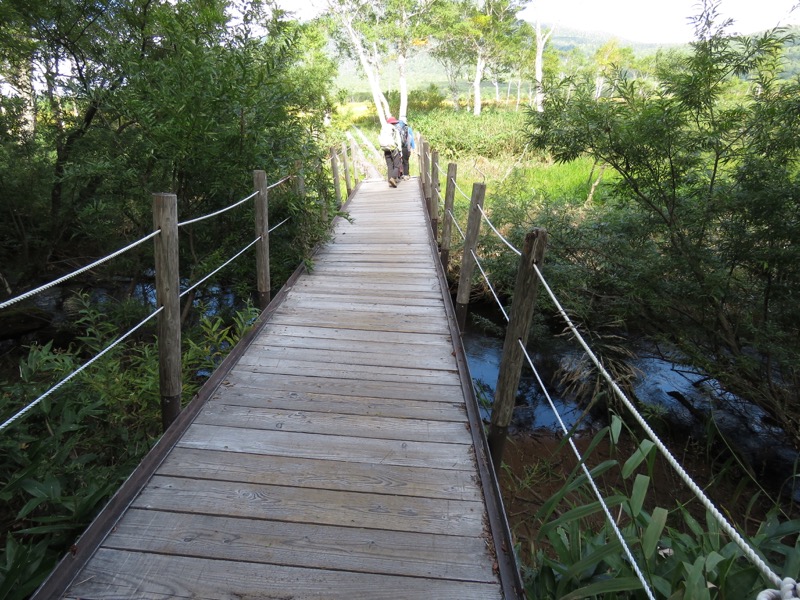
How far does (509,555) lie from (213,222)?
4.54 meters

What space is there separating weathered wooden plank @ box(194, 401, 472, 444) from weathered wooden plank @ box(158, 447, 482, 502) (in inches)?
9.1

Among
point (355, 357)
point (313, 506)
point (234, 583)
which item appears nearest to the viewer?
point (234, 583)

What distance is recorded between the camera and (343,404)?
268 cm

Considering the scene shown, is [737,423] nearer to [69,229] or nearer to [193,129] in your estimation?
[193,129]

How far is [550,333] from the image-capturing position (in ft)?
20.2

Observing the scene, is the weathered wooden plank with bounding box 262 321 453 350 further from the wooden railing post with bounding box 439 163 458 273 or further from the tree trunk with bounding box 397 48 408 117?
the tree trunk with bounding box 397 48 408 117

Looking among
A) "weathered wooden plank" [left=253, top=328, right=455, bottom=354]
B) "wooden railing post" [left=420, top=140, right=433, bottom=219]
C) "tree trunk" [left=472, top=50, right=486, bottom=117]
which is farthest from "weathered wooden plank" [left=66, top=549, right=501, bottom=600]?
"tree trunk" [left=472, top=50, right=486, bottom=117]

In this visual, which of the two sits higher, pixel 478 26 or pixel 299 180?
pixel 478 26

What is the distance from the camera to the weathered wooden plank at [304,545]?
1.68 metres

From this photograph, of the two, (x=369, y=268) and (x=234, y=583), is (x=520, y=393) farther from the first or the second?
(x=234, y=583)

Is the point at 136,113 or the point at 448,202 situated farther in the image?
the point at 448,202

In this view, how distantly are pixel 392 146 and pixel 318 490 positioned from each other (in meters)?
8.24

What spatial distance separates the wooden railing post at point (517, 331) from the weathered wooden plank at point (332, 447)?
0.21 metres

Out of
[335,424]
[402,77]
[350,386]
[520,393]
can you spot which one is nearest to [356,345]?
[350,386]
